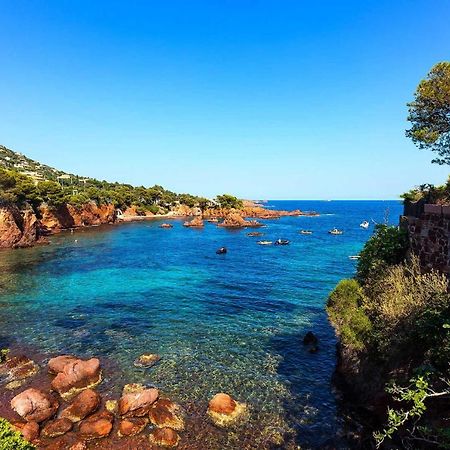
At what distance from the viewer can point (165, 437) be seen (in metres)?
13.8

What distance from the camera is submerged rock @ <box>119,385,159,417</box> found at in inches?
603

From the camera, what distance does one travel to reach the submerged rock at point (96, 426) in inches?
554

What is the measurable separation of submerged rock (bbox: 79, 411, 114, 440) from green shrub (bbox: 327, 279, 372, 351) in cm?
1262

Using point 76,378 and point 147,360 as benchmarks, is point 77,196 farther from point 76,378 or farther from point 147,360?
point 76,378

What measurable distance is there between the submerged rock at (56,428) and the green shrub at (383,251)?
18.5m

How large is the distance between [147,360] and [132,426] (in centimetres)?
596

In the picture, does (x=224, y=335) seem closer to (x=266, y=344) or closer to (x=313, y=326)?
(x=266, y=344)

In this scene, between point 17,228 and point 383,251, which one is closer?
point 383,251

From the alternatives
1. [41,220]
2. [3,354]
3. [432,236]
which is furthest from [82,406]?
[41,220]

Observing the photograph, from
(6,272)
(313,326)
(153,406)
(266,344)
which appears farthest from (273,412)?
(6,272)

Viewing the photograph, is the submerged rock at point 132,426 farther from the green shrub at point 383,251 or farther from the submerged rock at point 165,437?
the green shrub at point 383,251

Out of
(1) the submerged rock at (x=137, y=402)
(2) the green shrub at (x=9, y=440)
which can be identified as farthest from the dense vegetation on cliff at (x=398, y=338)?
Answer: (1) the submerged rock at (x=137, y=402)

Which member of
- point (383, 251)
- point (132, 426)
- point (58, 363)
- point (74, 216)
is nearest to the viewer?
point (132, 426)

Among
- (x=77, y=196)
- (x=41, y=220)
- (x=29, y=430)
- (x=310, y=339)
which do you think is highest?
(x=77, y=196)
